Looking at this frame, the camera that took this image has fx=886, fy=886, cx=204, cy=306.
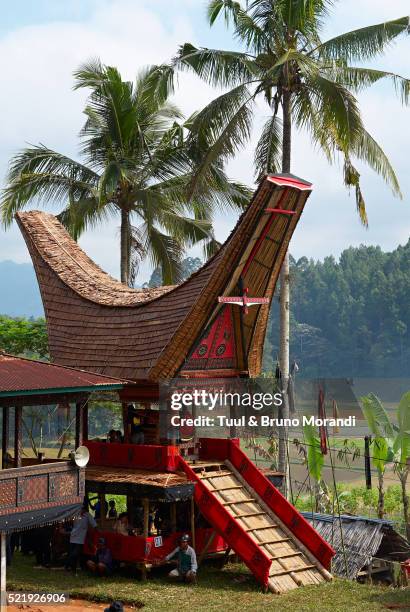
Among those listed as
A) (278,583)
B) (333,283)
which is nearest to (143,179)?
(278,583)

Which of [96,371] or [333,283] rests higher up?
[333,283]

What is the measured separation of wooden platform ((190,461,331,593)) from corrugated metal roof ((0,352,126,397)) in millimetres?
2775

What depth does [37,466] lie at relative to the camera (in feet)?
40.2

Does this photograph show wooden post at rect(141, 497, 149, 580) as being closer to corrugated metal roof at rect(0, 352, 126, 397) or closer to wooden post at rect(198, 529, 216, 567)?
wooden post at rect(198, 529, 216, 567)

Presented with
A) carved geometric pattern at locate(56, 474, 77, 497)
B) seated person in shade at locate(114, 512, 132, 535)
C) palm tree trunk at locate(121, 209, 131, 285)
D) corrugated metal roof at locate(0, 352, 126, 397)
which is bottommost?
seated person in shade at locate(114, 512, 132, 535)

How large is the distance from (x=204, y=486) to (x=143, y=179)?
10.1m

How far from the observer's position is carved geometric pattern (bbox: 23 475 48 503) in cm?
1202

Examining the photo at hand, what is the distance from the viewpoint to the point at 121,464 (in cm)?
1514

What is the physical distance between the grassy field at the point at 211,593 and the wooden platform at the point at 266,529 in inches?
11.1

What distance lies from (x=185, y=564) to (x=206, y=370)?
137 inches

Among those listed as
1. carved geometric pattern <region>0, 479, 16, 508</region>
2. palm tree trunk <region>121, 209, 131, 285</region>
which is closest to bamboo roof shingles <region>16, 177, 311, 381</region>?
carved geometric pattern <region>0, 479, 16, 508</region>

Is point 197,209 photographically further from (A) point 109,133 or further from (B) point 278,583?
(B) point 278,583

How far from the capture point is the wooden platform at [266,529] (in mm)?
13234

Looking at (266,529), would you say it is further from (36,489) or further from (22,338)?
(22,338)
